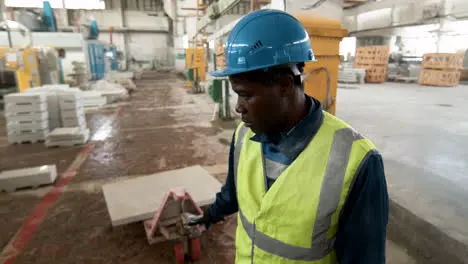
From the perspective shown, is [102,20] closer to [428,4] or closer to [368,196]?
[428,4]

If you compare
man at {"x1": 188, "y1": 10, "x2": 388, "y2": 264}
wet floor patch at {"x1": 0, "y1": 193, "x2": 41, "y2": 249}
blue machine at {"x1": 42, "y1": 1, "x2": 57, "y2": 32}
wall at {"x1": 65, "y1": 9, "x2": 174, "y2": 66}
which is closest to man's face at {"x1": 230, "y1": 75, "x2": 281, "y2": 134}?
man at {"x1": 188, "y1": 10, "x2": 388, "y2": 264}

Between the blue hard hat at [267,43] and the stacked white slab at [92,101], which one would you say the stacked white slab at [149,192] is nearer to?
the blue hard hat at [267,43]

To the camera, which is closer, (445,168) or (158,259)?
(158,259)

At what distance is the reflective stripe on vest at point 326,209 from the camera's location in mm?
1014

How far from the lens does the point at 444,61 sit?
13445mm

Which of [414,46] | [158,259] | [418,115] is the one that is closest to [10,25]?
[158,259]

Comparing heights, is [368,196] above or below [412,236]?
above

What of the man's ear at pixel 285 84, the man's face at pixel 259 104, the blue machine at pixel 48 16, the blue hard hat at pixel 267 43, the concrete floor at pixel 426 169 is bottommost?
the concrete floor at pixel 426 169

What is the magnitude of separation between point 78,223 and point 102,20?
30.9 meters

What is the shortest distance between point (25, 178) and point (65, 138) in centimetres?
218

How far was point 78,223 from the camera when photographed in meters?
3.45

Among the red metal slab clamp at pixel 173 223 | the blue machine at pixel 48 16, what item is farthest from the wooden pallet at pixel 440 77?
the blue machine at pixel 48 16

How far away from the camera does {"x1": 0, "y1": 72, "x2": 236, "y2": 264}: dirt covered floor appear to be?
2.95 metres

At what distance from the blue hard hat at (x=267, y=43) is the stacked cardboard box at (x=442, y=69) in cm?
1539
